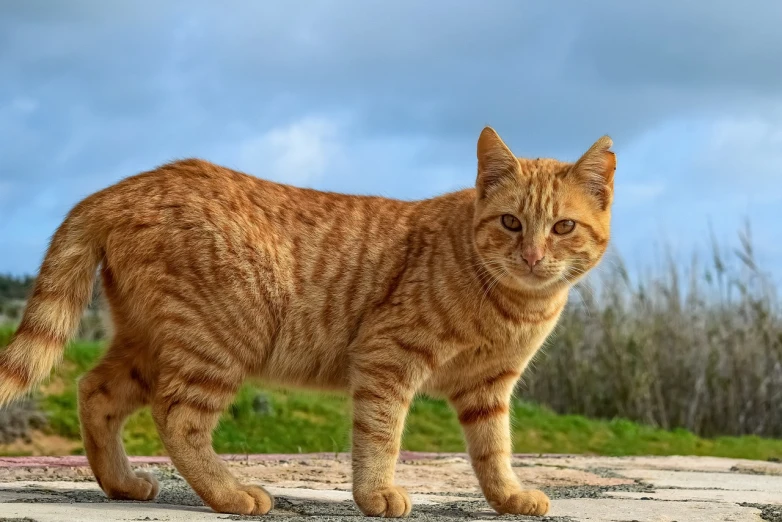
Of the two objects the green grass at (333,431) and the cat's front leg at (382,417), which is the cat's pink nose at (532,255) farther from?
the green grass at (333,431)

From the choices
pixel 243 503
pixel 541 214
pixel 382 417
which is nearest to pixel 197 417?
pixel 243 503

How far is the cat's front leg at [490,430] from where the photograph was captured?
3.76 metres

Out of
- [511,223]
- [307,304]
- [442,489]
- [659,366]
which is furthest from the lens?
[659,366]

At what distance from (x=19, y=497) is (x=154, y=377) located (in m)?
0.69

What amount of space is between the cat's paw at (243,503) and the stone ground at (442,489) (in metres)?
0.05

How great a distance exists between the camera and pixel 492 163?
3.72m

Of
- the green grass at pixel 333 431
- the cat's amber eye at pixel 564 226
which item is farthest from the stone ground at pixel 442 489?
the green grass at pixel 333 431

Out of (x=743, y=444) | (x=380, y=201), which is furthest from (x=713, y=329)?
(x=380, y=201)

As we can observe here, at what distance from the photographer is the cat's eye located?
3.56 metres

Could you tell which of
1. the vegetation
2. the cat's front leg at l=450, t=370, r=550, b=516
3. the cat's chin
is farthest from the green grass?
the cat's chin

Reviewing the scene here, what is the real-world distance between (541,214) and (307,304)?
0.98 metres

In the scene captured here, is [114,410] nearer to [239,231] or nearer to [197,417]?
[197,417]

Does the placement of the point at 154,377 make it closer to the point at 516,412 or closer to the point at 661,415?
the point at 516,412

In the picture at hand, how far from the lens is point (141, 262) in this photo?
11.6 ft
